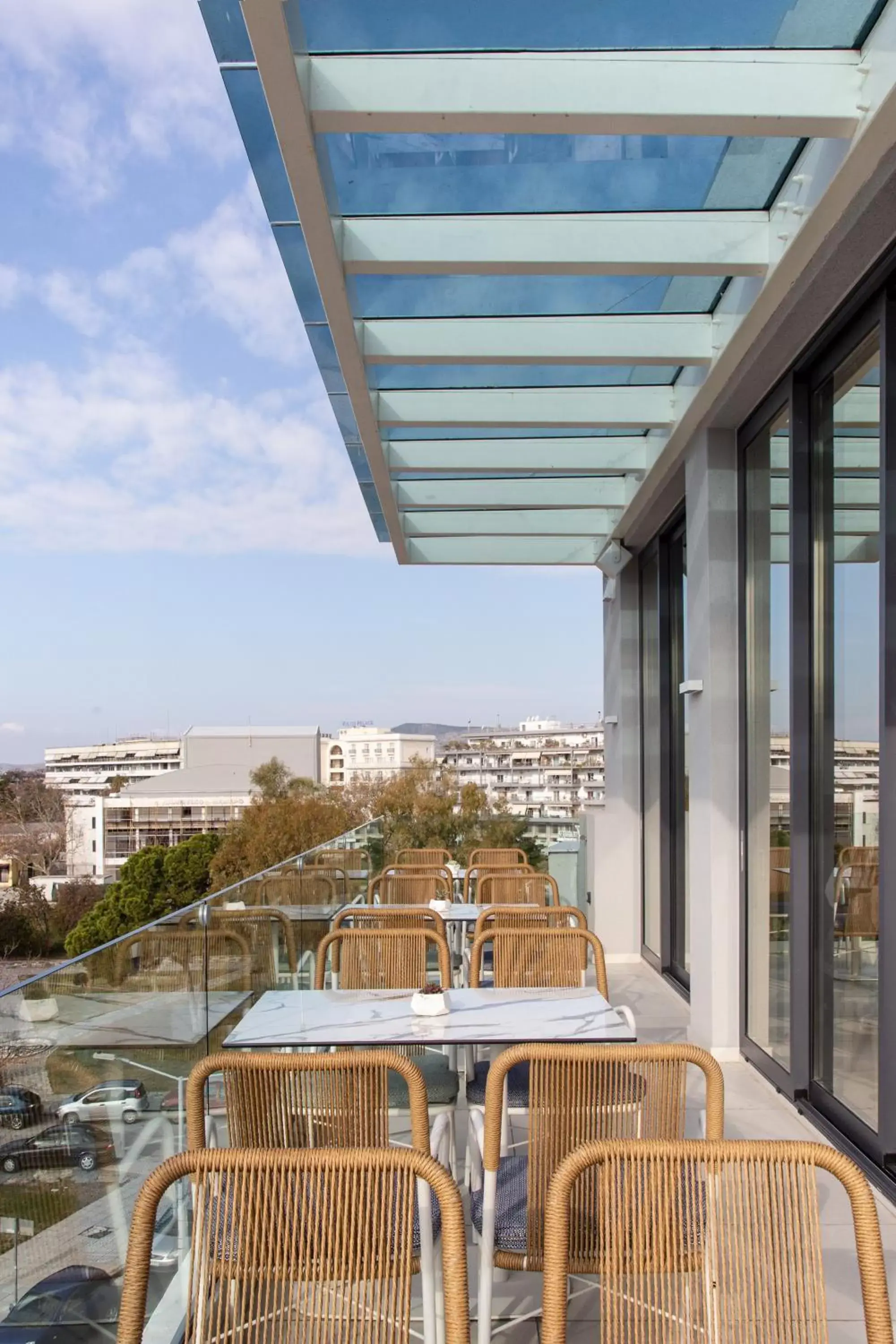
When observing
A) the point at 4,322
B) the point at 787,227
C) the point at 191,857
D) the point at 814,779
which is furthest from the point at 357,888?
the point at 4,322

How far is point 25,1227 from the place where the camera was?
1979mm

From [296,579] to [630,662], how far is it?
6151 centimetres

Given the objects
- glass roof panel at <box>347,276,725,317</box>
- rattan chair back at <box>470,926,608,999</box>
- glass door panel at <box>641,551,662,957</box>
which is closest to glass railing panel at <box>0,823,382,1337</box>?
rattan chair back at <box>470,926,608,999</box>

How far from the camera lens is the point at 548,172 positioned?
390 cm

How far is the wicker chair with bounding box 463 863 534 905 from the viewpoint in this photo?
6.46 metres

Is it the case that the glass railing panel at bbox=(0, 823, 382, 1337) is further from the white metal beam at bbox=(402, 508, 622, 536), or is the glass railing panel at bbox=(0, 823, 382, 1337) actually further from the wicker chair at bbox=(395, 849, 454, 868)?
the white metal beam at bbox=(402, 508, 622, 536)

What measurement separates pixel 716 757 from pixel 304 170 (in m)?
3.43

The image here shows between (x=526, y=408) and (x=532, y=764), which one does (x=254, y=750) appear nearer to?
(x=532, y=764)

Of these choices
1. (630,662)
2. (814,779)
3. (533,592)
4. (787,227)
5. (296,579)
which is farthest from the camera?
(296,579)

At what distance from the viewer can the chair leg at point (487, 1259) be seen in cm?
224

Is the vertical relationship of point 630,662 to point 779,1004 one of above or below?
above

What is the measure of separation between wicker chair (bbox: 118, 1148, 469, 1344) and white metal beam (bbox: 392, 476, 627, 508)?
6.27 meters

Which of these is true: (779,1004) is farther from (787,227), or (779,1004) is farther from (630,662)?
(630,662)

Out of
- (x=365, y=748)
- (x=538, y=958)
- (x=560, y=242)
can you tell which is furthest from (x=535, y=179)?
(x=365, y=748)
